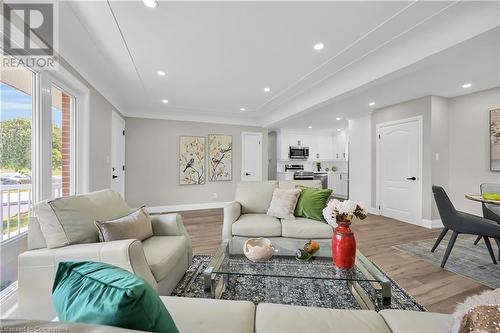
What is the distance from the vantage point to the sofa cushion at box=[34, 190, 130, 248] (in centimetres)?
139

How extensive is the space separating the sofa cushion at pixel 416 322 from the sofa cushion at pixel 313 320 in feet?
0.11

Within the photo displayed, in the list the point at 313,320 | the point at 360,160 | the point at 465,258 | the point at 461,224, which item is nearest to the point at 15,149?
the point at 313,320

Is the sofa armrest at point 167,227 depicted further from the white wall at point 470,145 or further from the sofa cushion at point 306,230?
the white wall at point 470,145

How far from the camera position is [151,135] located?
4.92 m

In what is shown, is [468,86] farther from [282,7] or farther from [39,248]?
[39,248]

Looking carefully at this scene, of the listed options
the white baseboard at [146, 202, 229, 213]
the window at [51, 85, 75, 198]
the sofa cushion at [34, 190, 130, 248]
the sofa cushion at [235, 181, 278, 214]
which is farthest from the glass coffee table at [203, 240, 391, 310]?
the white baseboard at [146, 202, 229, 213]

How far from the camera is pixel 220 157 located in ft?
17.7

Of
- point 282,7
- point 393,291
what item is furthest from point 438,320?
point 282,7

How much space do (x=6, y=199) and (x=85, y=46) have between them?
1640mm

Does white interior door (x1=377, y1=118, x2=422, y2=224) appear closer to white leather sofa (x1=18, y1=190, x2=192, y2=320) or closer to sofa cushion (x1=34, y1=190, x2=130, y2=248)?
white leather sofa (x1=18, y1=190, x2=192, y2=320)

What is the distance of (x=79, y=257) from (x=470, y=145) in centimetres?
546

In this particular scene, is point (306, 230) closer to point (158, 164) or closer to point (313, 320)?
point (313, 320)

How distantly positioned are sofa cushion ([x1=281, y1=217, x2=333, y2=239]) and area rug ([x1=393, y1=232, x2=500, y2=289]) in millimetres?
1302

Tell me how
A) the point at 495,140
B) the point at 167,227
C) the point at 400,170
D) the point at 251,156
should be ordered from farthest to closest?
1. the point at 251,156
2. the point at 400,170
3. the point at 495,140
4. the point at 167,227
